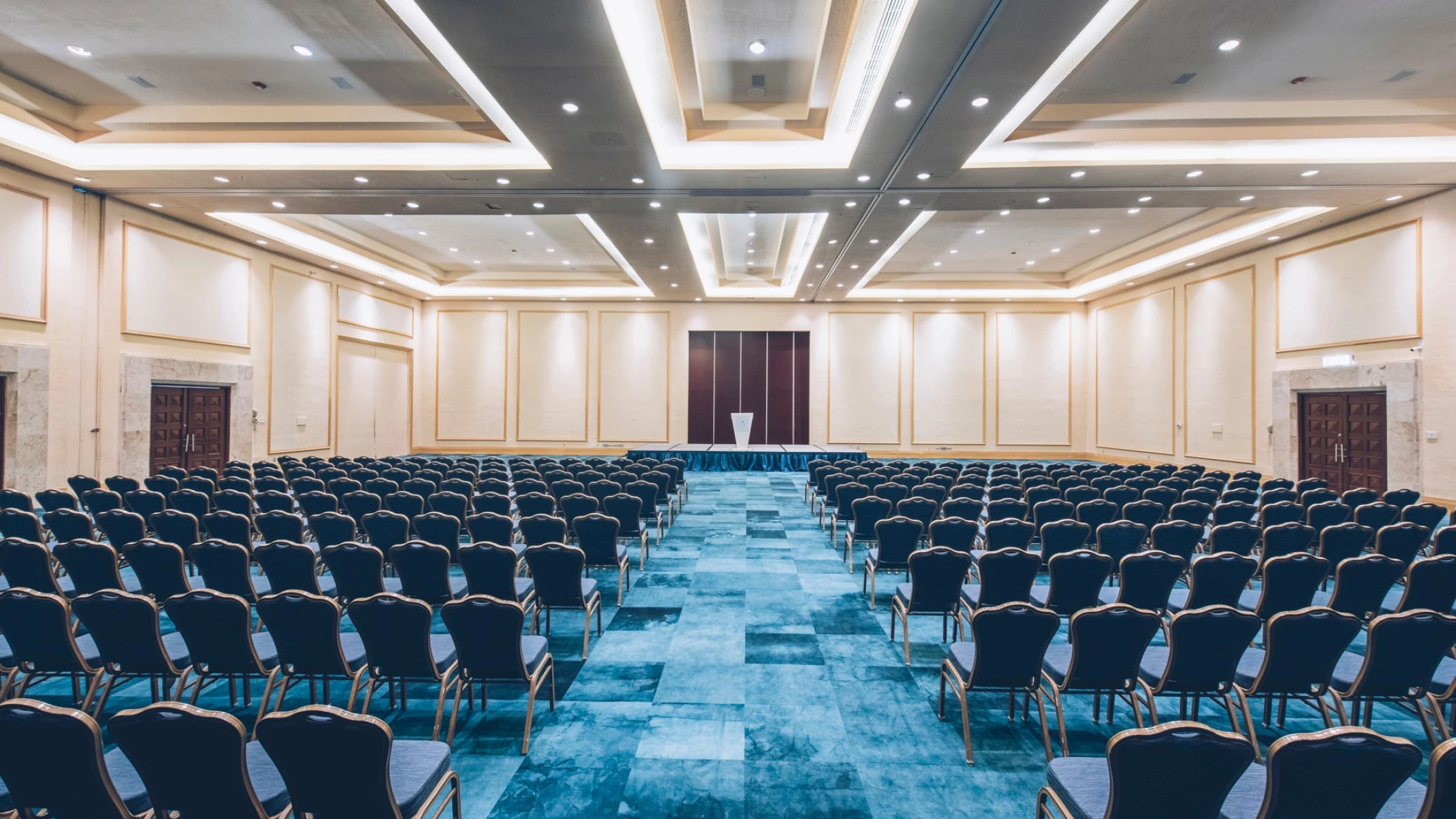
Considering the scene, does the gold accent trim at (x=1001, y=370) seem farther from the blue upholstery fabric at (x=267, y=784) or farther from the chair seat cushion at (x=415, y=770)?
the blue upholstery fabric at (x=267, y=784)

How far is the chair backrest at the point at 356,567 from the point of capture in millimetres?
4090

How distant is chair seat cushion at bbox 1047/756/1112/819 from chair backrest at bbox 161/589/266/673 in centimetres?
376

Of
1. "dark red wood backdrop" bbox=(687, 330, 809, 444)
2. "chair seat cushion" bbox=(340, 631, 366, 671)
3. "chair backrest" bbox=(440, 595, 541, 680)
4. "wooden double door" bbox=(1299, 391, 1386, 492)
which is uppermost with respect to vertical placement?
"dark red wood backdrop" bbox=(687, 330, 809, 444)

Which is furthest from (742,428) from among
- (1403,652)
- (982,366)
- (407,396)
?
(1403,652)

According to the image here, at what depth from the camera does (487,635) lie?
3246mm

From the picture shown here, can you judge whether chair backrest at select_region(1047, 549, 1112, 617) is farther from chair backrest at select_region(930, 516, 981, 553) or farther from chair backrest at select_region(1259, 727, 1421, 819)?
chair backrest at select_region(1259, 727, 1421, 819)

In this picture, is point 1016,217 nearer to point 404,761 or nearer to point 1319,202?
point 1319,202

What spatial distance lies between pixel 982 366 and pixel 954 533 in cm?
1476

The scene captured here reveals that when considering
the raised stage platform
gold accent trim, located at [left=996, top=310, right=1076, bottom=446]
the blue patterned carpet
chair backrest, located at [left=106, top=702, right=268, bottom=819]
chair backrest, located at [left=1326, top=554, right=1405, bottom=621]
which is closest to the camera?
chair backrest, located at [left=106, top=702, right=268, bottom=819]

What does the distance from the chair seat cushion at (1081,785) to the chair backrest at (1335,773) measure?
0.49 m

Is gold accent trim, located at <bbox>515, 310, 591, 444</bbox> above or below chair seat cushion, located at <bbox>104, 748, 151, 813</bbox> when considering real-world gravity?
above

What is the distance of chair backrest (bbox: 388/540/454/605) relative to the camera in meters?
4.35

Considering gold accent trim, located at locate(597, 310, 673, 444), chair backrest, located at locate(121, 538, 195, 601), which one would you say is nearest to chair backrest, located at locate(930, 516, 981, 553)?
chair backrest, located at locate(121, 538, 195, 601)

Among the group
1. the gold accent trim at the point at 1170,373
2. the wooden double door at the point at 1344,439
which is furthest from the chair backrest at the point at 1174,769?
the gold accent trim at the point at 1170,373
